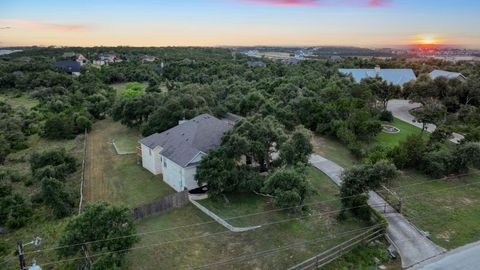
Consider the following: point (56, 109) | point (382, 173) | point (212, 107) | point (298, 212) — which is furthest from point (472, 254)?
point (56, 109)

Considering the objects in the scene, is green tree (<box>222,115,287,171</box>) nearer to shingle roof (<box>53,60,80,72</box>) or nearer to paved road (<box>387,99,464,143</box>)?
paved road (<box>387,99,464,143</box>)

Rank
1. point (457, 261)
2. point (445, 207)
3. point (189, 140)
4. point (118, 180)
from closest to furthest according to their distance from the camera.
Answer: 1. point (457, 261)
2. point (445, 207)
3. point (189, 140)
4. point (118, 180)

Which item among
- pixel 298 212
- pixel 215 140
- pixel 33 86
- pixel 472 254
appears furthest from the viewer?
pixel 33 86

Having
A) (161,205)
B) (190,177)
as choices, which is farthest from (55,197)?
(190,177)

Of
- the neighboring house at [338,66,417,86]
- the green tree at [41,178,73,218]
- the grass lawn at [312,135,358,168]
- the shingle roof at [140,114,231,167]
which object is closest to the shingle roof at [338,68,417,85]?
the neighboring house at [338,66,417,86]

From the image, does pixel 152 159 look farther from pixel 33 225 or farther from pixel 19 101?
pixel 19 101

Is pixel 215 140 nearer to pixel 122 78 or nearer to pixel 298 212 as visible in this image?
pixel 298 212

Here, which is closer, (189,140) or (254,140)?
(254,140)
